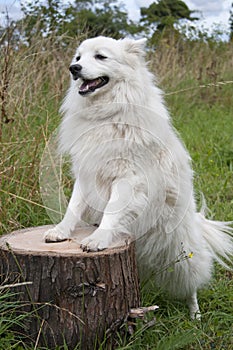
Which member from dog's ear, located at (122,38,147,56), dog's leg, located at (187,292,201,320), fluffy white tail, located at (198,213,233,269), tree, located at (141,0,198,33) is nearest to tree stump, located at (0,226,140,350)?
dog's leg, located at (187,292,201,320)

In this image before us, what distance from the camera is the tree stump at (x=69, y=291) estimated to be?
245cm

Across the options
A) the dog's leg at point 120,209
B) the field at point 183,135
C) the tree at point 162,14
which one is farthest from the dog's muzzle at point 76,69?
the tree at point 162,14

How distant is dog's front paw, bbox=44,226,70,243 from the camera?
270cm

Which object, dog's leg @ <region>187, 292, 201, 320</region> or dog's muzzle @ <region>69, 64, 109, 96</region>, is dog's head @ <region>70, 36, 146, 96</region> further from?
dog's leg @ <region>187, 292, 201, 320</region>

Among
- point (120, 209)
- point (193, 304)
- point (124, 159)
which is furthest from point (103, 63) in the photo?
point (193, 304)

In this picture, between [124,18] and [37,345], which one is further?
[124,18]

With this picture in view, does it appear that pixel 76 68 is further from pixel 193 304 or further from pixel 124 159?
pixel 193 304

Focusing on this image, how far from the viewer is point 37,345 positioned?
8.27ft

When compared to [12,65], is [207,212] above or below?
below

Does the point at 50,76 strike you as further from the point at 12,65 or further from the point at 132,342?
the point at 132,342

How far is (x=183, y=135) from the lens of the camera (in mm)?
6613

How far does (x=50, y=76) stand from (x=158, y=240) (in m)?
3.15

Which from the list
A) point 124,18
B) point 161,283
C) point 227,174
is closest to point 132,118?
point 161,283

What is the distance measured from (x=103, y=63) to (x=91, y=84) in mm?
134
